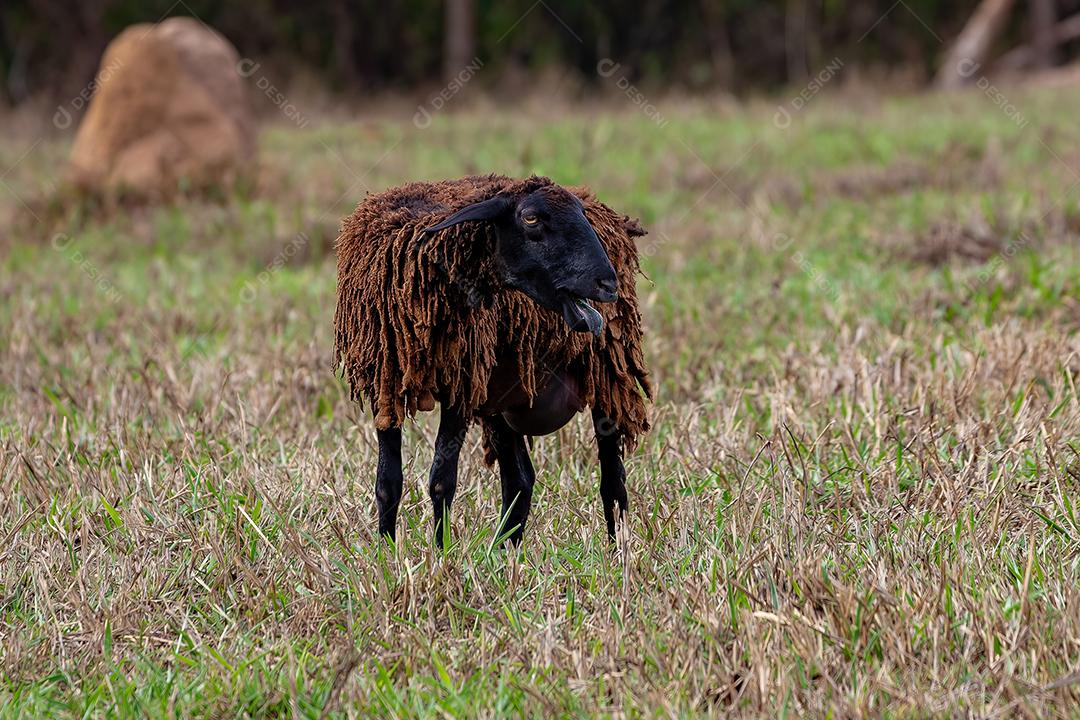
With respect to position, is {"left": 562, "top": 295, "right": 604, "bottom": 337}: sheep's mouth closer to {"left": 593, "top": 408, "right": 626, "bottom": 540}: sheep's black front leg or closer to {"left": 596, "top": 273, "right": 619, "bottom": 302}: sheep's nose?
{"left": 596, "top": 273, "right": 619, "bottom": 302}: sheep's nose

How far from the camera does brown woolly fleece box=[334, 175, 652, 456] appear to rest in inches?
137

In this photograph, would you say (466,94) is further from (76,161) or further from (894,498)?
(894,498)

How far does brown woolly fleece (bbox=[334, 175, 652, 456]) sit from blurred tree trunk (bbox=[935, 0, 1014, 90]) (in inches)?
536

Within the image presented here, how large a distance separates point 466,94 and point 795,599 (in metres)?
13.7

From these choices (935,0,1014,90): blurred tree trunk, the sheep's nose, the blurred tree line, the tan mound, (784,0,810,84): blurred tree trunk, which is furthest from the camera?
(784,0,810,84): blurred tree trunk

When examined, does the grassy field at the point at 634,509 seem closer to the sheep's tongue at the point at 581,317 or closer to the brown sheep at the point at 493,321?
the brown sheep at the point at 493,321

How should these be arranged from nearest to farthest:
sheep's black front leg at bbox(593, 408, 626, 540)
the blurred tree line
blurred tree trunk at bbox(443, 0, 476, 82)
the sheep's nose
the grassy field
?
1. the grassy field
2. the sheep's nose
3. sheep's black front leg at bbox(593, 408, 626, 540)
4. blurred tree trunk at bbox(443, 0, 476, 82)
5. the blurred tree line

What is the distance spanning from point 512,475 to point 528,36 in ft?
49.1

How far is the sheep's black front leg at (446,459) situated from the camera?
3682mm

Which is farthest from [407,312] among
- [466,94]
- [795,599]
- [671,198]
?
[466,94]

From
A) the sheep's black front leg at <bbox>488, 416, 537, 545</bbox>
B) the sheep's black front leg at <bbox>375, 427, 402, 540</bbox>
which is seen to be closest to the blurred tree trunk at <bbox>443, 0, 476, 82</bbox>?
the sheep's black front leg at <bbox>488, 416, 537, 545</bbox>

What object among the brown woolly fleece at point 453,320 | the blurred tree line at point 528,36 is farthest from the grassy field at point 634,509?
the blurred tree line at point 528,36

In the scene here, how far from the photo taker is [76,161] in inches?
403

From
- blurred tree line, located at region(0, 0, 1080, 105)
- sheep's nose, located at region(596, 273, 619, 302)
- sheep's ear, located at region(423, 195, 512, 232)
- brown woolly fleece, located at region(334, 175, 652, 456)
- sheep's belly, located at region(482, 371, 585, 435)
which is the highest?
sheep's ear, located at region(423, 195, 512, 232)
